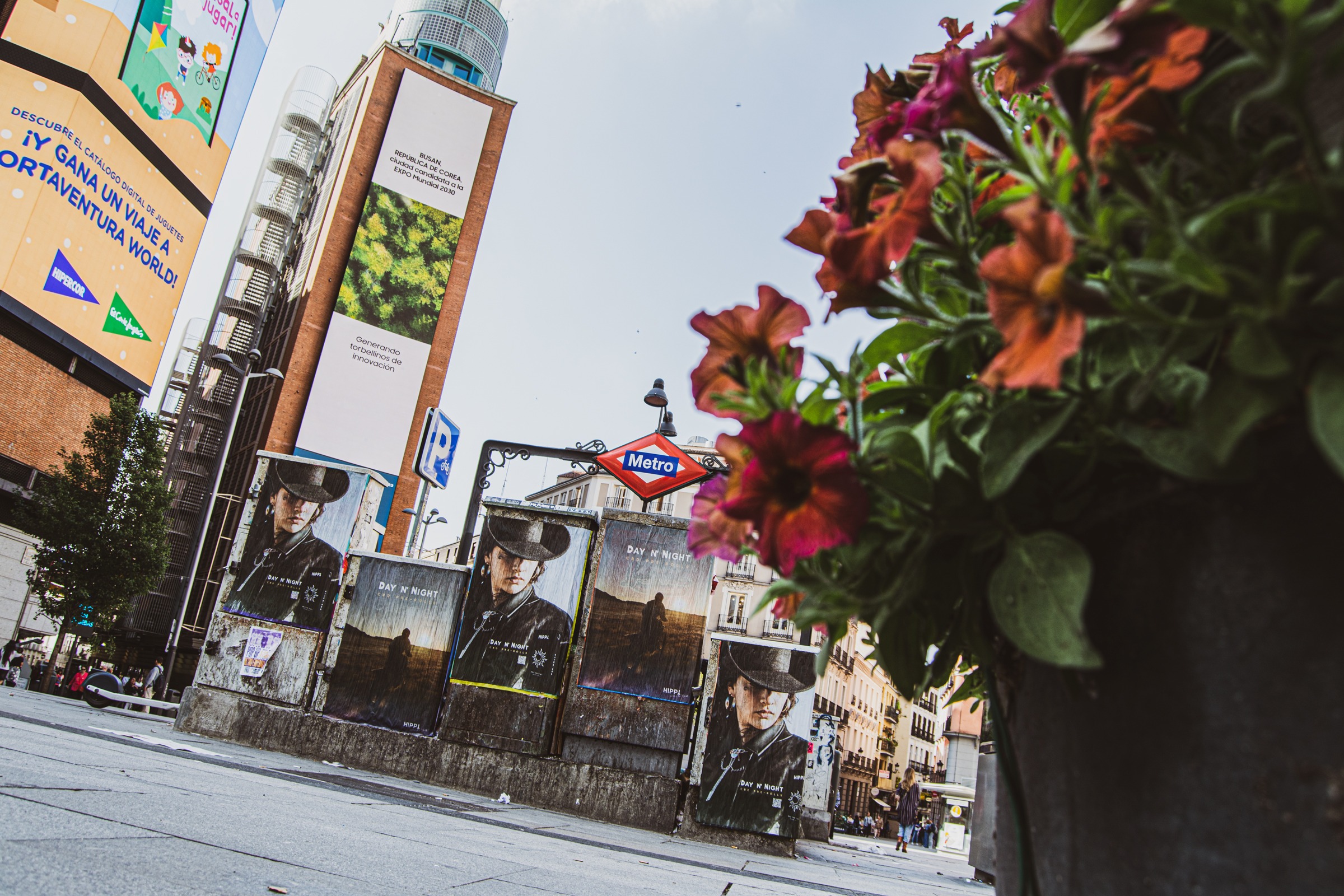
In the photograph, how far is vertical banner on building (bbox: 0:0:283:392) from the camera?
25.1 metres

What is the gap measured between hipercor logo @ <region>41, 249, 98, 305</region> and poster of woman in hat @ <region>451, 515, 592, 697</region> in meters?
22.8

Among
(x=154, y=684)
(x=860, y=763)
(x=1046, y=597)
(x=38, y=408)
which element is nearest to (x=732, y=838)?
(x=1046, y=597)

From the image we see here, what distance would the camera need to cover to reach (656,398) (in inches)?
538

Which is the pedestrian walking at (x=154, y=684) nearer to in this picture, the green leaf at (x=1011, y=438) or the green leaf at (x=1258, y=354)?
the green leaf at (x=1011, y=438)

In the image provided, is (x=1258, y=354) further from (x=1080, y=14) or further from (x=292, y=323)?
(x=292, y=323)

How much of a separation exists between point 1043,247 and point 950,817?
95.4 feet

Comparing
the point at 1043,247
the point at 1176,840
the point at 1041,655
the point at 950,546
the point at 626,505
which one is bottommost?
the point at 1176,840

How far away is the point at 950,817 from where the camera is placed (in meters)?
26.0

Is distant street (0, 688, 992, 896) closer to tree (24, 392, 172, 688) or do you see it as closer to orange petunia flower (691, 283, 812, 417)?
orange petunia flower (691, 283, 812, 417)

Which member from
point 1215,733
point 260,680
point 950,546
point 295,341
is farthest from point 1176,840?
point 295,341

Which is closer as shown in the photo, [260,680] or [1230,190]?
[1230,190]

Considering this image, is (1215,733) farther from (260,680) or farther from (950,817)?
(950,817)

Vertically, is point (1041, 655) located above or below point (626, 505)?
below

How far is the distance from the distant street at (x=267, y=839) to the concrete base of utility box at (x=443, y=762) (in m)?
2.17
